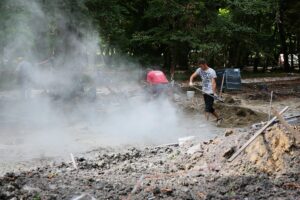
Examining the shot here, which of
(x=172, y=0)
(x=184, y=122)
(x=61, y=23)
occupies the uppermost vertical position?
(x=172, y=0)

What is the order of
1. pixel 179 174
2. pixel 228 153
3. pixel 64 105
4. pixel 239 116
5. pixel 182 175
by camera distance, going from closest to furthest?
pixel 182 175 < pixel 179 174 < pixel 228 153 < pixel 239 116 < pixel 64 105

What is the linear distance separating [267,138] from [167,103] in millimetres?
7032

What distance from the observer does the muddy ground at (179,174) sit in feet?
20.4

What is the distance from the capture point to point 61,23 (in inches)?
647

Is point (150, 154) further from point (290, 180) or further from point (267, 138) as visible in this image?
point (290, 180)

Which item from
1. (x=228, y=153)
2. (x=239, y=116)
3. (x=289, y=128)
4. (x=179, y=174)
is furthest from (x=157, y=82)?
(x=289, y=128)

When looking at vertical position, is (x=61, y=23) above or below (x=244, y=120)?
above

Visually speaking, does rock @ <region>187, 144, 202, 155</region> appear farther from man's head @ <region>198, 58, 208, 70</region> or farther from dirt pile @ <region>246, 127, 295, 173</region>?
man's head @ <region>198, 58, 208, 70</region>

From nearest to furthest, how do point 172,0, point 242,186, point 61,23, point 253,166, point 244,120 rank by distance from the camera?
point 242,186
point 253,166
point 244,120
point 61,23
point 172,0

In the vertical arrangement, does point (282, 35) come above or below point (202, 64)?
above

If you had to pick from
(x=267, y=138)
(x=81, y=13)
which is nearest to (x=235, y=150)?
(x=267, y=138)

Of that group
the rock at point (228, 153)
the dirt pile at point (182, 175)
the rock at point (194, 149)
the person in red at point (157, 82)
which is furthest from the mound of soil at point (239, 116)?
the rock at point (228, 153)

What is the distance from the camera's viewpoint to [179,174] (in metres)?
7.46

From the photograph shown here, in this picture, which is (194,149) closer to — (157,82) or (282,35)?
(157,82)
